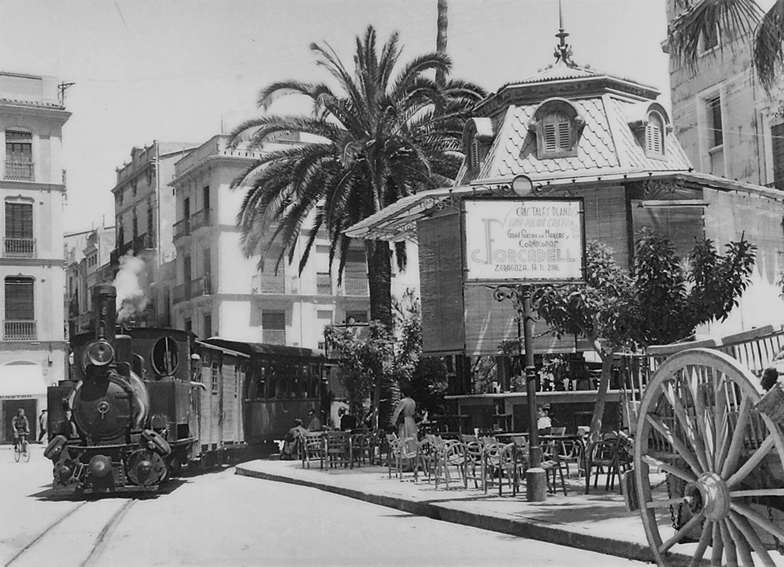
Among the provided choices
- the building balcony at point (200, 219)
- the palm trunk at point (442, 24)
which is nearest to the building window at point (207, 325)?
the building balcony at point (200, 219)

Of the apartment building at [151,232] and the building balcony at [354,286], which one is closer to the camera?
the building balcony at [354,286]

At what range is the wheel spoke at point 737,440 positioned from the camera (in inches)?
228

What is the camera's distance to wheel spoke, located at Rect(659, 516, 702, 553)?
6.41m

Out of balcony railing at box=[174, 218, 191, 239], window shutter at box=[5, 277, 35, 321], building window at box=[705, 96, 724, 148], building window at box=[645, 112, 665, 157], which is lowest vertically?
window shutter at box=[5, 277, 35, 321]

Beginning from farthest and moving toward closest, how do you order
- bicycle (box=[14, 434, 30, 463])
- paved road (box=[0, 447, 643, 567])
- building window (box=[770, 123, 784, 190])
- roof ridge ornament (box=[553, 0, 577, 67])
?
1. bicycle (box=[14, 434, 30, 463])
2. building window (box=[770, 123, 784, 190])
3. roof ridge ornament (box=[553, 0, 577, 67])
4. paved road (box=[0, 447, 643, 567])

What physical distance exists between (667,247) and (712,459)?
5995 mm

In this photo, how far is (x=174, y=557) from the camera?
966 centimetres

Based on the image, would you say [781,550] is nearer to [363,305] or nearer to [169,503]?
[169,503]

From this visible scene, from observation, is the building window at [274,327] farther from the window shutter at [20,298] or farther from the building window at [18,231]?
the building window at [18,231]

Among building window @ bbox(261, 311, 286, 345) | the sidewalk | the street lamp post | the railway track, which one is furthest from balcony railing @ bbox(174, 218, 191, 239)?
the street lamp post

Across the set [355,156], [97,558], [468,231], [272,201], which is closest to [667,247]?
[468,231]

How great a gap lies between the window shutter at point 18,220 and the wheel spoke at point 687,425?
1503 inches

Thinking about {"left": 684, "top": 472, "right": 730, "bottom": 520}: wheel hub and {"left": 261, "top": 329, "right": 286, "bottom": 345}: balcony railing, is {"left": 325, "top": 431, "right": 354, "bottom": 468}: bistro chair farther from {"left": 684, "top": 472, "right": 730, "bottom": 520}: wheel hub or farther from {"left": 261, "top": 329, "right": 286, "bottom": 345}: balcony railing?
{"left": 261, "top": 329, "right": 286, "bottom": 345}: balcony railing

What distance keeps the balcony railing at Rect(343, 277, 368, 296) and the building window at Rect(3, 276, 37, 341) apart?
14.0 meters
